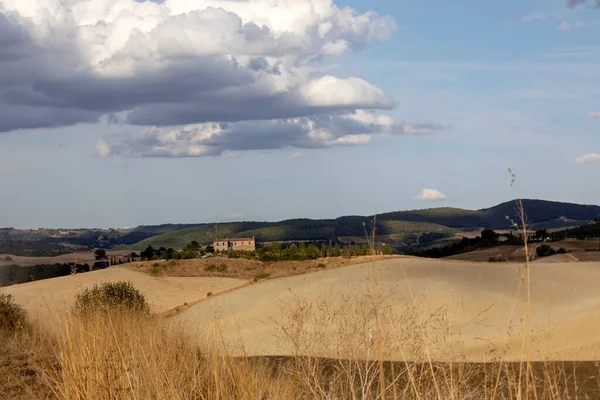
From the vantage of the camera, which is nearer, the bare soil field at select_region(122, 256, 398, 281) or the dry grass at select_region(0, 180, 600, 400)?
the dry grass at select_region(0, 180, 600, 400)

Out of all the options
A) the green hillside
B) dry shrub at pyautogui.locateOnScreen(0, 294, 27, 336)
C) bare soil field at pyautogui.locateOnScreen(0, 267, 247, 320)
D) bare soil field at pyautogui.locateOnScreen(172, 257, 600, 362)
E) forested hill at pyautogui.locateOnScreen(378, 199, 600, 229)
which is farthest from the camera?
forested hill at pyautogui.locateOnScreen(378, 199, 600, 229)

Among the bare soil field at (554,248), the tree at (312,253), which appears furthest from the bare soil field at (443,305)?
the bare soil field at (554,248)

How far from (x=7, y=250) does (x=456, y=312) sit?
912 inches

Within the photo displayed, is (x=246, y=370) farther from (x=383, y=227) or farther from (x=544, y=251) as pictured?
(x=383, y=227)

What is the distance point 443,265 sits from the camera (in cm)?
2978

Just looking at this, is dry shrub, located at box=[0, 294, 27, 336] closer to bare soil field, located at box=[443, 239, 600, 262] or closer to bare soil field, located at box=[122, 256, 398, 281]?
bare soil field, located at box=[122, 256, 398, 281]

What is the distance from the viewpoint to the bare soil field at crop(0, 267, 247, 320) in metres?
31.9

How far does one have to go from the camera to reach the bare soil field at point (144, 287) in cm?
3192

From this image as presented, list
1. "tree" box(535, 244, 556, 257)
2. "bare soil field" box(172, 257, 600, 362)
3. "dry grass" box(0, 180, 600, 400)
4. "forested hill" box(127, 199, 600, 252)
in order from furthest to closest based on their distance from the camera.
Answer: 1. "forested hill" box(127, 199, 600, 252)
2. "tree" box(535, 244, 556, 257)
3. "bare soil field" box(172, 257, 600, 362)
4. "dry grass" box(0, 180, 600, 400)

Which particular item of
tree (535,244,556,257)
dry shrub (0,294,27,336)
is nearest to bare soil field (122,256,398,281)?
tree (535,244,556,257)

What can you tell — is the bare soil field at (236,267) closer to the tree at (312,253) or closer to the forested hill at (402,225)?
the tree at (312,253)

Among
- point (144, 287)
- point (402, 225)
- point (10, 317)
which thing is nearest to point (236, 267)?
point (144, 287)

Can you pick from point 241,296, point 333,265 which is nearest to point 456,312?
point 241,296

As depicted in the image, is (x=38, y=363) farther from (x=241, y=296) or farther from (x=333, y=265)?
(x=333, y=265)
